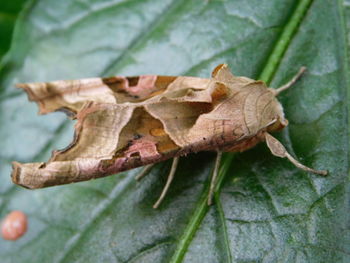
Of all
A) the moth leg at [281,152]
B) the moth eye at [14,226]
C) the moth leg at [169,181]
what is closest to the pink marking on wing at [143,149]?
the moth leg at [169,181]

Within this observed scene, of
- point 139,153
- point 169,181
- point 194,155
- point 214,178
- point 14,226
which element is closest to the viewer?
point 139,153

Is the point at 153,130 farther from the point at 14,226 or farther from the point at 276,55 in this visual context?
the point at 14,226

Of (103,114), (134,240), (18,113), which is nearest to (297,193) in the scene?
(134,240)

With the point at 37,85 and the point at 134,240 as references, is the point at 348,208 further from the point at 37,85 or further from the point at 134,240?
the point at 37,85

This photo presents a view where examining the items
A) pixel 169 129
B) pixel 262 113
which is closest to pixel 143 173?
pixel 169 129

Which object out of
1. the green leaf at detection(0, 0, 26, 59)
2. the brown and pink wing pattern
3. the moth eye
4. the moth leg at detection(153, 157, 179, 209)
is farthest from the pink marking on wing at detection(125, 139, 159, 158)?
the green leaf at detection(0, 0, 26, 59)

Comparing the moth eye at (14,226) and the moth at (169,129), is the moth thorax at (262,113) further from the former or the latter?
the moth eye at (14,226)
